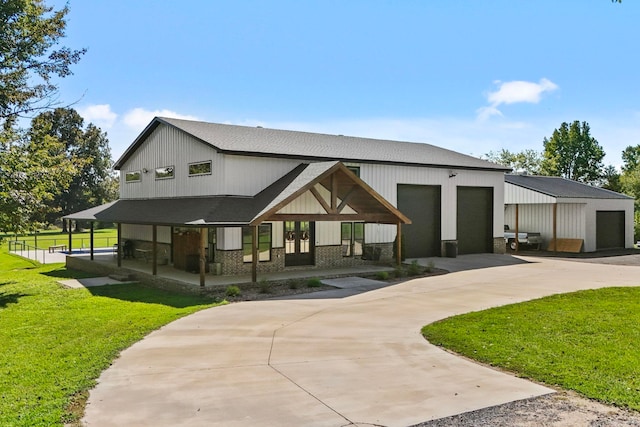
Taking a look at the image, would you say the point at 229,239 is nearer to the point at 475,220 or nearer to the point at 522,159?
the point at 475,220

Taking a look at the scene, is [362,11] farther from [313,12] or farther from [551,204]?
[551,204]

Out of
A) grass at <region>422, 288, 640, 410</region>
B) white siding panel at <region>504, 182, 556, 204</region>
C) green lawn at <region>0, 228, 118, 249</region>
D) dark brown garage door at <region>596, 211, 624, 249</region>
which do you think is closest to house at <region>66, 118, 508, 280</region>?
white siding panel at <region>504, 182, 556, 204</region>

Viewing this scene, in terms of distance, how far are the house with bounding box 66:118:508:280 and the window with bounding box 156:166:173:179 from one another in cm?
9

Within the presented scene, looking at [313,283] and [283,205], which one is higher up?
[283,205]

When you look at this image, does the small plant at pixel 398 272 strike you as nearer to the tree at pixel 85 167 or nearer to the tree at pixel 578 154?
the tree at pixel 578 154

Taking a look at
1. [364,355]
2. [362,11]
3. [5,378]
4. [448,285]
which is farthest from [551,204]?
[5,378]

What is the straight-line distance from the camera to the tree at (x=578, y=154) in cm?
6500

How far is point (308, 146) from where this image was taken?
2220 cm

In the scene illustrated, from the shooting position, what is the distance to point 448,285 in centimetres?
1611

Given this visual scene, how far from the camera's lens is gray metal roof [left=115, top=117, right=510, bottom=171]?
1961 centimetres

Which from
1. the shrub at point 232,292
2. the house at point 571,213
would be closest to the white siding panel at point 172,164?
the shrub at point 232,292

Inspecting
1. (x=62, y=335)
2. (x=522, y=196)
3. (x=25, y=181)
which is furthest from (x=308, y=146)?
(x=62, y=335)

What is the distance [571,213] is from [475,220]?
6.38 m

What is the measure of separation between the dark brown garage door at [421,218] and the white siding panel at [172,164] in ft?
30.5
